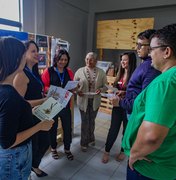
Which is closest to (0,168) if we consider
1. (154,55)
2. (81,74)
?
(154,55)

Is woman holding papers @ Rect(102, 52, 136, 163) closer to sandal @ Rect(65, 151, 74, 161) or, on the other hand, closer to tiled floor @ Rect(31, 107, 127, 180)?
tiled floor @ Rect(31, 107, 127, 180)

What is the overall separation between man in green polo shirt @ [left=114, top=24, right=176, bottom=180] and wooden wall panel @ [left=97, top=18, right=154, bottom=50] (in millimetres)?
3171

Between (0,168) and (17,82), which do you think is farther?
(17,82)

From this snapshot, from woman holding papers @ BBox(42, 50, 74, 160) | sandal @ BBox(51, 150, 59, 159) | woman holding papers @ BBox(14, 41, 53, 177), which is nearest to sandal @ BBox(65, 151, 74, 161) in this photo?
woman holding papers @ BBox(42, 50, 74, 160)

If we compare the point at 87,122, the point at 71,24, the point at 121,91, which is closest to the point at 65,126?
the point at 87,122

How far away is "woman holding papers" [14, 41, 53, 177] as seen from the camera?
1616mm

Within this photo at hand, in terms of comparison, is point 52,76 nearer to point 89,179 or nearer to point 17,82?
point 17,82

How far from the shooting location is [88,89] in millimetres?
2408

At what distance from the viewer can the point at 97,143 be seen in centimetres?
273

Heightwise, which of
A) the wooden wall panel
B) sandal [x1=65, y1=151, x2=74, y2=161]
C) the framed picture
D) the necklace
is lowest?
sandal [x1=65, y1=151, x2=74, y2=161]

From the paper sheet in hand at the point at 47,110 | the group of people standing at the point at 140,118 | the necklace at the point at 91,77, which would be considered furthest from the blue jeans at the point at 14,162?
the necklace at the point at 91,77

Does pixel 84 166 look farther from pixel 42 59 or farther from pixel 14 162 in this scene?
pixel 42 59

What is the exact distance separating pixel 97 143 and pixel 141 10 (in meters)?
3.38

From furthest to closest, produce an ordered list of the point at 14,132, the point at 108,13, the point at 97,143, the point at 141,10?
the point at 108,13, the point at 141,10, the point at 97,143, the point at 14,132
